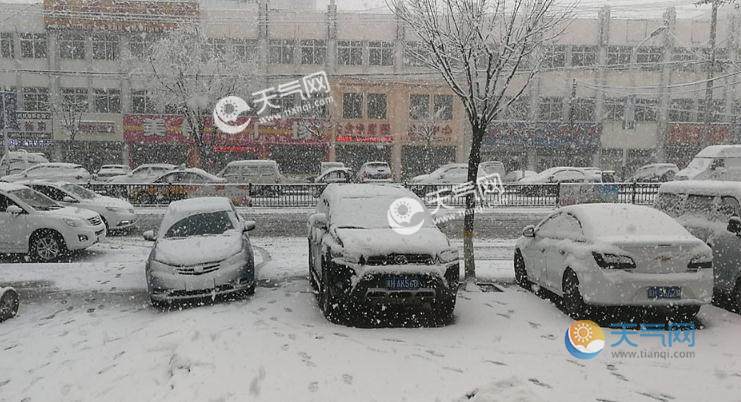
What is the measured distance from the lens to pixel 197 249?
810 cm

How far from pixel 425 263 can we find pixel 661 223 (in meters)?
3.33

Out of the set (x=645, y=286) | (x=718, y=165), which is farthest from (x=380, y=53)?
(x=645, y=286)

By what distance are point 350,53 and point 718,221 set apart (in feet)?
114

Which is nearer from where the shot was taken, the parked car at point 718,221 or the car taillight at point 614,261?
the car taillight at point 614,261

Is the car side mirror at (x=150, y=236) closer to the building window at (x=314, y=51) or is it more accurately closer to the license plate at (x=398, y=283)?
the license plate at (x=398, y=283)

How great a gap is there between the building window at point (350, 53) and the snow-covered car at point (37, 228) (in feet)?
101

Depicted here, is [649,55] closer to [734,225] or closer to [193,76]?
[193,76]

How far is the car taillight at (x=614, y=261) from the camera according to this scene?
6430 millimetres

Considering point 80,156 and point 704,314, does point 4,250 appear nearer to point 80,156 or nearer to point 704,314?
point 704,314

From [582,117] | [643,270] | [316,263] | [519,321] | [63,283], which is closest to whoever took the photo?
[643,270]

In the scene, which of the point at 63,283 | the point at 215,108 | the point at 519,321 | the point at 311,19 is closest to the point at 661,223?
the point at 519,321

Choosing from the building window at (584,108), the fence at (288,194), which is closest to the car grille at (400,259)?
the fence at (288,194)

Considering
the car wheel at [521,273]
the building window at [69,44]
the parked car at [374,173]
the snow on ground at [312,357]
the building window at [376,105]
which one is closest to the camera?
the snow on ground at [312,357]

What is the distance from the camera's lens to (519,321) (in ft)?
23.2
